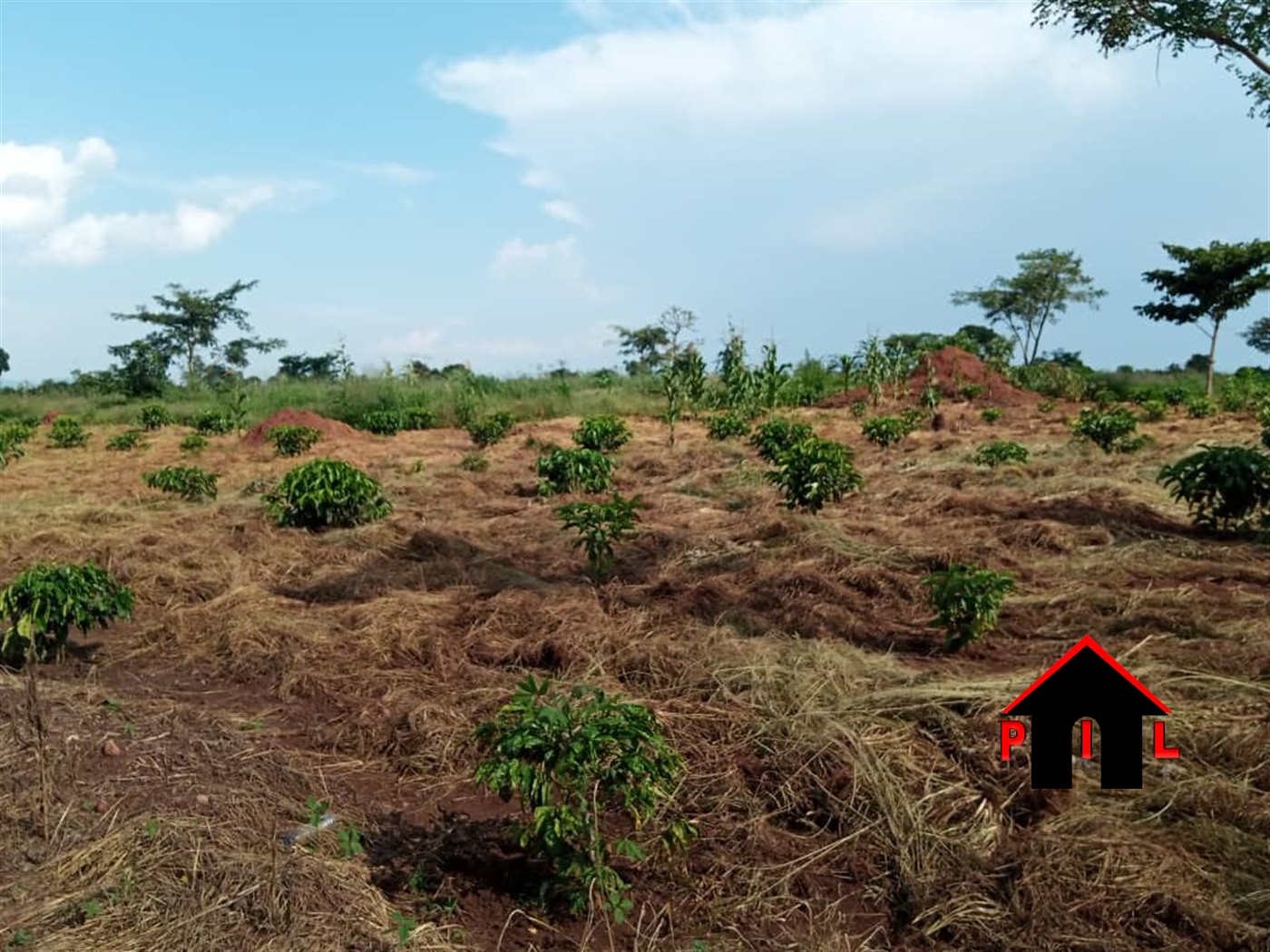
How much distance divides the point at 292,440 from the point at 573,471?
278 inches

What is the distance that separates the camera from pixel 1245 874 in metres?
2.96

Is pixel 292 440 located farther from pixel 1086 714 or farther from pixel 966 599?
pixel 1086 714

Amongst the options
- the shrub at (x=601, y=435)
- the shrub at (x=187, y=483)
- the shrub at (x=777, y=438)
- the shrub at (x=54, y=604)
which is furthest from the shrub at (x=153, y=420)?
the shrub at (x=54, y=604)

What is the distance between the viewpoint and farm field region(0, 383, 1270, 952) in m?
2.96

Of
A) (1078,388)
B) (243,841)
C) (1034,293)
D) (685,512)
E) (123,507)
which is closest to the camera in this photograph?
(243,841)

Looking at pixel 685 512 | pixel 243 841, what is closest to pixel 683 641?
pixel 243 841

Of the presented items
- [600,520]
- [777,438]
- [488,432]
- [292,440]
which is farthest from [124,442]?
[600,520]

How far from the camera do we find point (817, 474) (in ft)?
26.8

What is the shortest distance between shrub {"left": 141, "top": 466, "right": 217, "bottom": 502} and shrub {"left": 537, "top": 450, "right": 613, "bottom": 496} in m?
4.01

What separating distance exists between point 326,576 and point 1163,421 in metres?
16.9

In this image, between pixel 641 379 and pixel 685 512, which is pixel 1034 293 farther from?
pixel 685 512

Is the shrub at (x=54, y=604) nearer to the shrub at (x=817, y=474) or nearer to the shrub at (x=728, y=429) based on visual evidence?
the shrub at (x=817, y=474)

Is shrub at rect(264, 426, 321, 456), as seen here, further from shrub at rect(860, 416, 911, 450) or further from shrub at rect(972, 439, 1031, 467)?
shrub at rect(972, 439, 1031, 467)

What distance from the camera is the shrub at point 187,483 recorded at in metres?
10.6
